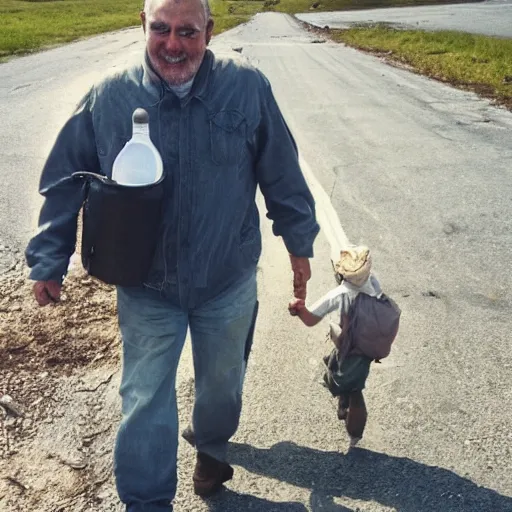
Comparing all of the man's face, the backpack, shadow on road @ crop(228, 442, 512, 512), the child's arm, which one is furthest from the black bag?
shadow on road @ crop(228, 442, 512, 512)

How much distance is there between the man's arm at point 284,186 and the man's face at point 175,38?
12.7 inches

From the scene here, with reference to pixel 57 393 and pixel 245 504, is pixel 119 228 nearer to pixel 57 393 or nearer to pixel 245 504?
pixel 245 504

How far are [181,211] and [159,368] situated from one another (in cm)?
60

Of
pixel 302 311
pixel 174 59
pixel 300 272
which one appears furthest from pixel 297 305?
pixel 174 59

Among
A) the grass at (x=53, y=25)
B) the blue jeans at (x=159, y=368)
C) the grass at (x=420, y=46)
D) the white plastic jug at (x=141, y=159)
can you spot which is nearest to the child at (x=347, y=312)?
the blue jeans at (x=159, y=368)

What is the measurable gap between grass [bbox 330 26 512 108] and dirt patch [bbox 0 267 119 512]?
1007cm

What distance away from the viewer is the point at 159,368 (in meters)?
2.75

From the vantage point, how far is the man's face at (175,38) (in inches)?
101

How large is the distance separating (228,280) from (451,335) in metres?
2.14

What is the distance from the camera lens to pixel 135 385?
2.75 meters

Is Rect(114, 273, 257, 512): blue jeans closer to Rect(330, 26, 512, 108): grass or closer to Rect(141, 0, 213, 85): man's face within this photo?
Rect(141, 0, 213, 85): man's face

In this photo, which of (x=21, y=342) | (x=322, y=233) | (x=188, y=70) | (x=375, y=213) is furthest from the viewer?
(x=375, y=213)

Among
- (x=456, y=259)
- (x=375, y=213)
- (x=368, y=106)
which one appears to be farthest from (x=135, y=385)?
(x=368, y=106)

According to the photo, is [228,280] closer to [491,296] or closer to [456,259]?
[491,296]
